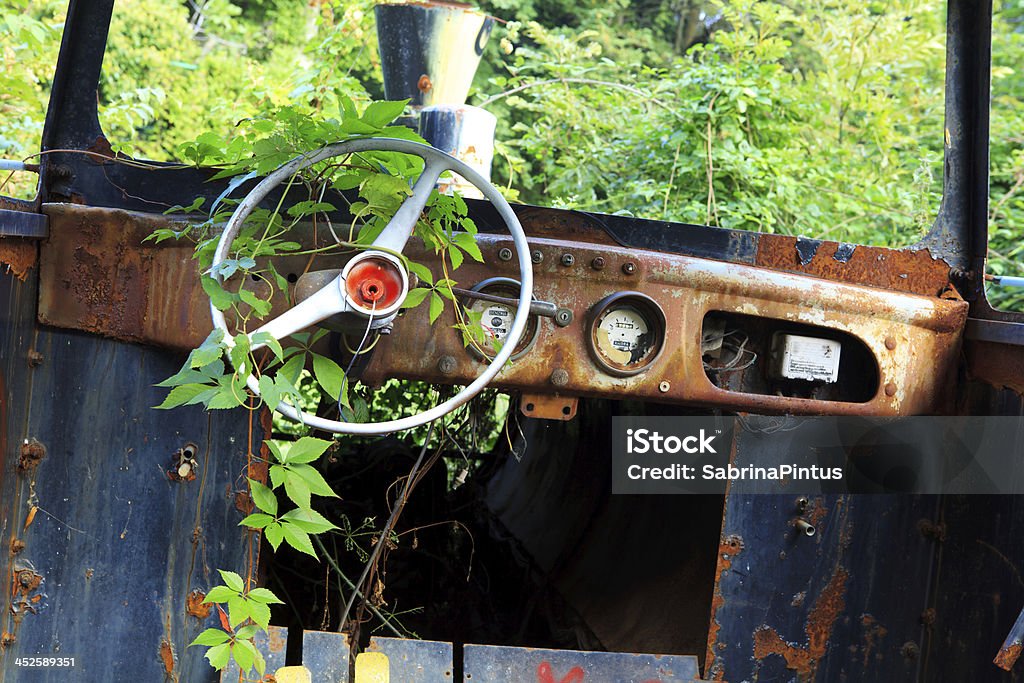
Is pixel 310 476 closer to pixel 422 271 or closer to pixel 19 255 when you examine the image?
pixel 422 271

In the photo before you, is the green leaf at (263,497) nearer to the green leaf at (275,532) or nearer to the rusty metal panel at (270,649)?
the green leaf at (275,532)

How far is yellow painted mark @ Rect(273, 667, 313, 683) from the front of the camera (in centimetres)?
203

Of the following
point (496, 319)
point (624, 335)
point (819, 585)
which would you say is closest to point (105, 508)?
point (496, 319)

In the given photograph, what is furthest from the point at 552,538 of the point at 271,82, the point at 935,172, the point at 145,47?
the point at 145,47

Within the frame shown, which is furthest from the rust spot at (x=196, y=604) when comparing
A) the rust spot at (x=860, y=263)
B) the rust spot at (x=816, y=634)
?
the rust spot at (x=860, y=263)

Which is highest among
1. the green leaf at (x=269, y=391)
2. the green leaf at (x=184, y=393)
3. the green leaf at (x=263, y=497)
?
the green leaf at (x=269, y=391)

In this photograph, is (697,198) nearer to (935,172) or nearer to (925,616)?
(935,172)

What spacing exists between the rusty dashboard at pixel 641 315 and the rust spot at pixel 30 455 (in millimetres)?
220

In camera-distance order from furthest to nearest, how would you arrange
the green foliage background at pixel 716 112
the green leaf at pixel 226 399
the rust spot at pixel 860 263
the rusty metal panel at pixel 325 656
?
the green foliage background at pixel 716 112
the rust spot at pixel 860 263
the rusty metal panel at pixel 325 656
the green leaf at pixel 226 399

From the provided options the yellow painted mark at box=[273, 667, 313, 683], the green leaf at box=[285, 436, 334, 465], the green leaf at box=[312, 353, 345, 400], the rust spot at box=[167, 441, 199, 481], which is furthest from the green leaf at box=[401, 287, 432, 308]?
the yellow painted mark at box=[273, 667, 313, 683]

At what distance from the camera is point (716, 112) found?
19.1 ft

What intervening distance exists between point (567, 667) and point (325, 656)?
0.51m

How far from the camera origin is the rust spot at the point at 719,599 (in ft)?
7.39

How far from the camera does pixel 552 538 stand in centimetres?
371
